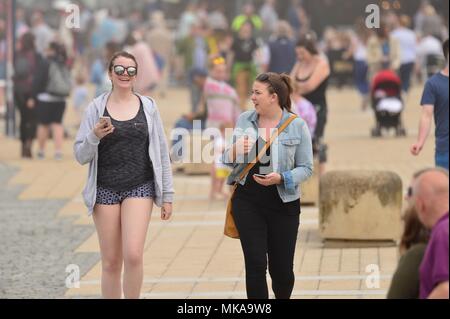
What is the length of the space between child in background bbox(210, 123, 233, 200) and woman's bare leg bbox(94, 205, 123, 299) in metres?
6.92

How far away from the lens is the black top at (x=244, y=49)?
89.9 ft

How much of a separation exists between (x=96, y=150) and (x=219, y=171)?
7.08m

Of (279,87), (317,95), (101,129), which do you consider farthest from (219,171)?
(101,129)

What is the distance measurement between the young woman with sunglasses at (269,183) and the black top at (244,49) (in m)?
18.3

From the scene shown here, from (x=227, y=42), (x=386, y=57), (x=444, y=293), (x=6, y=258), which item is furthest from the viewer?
(x=227, y=42)

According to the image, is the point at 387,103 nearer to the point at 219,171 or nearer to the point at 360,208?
the point at 219,171

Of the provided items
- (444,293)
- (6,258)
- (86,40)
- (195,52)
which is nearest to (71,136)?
(195,52)

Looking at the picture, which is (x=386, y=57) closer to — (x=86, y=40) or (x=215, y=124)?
(x=215, y=124)

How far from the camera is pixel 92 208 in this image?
29.1ft

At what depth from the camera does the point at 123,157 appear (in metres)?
8.92

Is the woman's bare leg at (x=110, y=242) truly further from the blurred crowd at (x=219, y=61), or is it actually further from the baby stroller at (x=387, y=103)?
the baby stroller at (x=387, y=103)

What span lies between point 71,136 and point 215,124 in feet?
29.8

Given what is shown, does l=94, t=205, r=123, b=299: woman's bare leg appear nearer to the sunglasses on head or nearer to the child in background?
the sunglasses on head

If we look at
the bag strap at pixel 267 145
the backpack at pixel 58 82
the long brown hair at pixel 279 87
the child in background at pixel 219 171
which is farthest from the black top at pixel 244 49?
the bag strap at pixel 267 145
